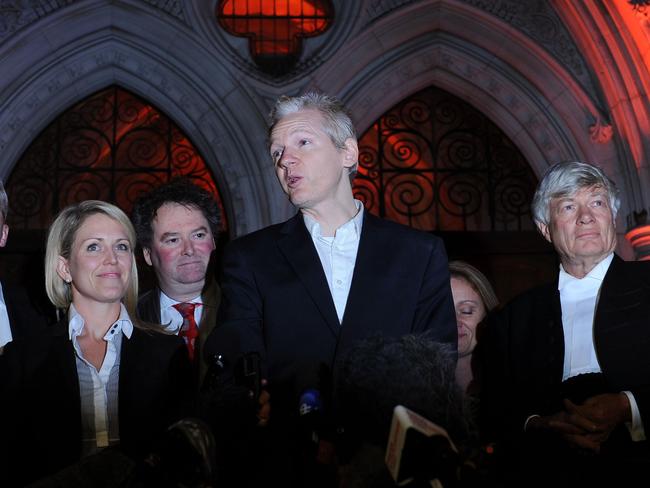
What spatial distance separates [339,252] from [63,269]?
938mm

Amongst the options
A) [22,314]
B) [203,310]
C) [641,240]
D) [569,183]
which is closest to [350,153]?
[569,183]

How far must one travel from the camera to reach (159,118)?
6.71 meters

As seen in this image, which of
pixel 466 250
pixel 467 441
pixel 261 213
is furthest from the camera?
pixel 466 250

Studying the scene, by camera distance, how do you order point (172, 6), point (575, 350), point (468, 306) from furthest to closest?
point (172, 6), point (468, 306), point (575, 350)

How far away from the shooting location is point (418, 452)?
1315 mm

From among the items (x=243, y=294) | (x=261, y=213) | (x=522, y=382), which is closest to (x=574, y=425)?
(x=522, y=382)

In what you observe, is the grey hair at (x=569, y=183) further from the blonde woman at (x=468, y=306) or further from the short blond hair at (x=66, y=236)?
the short blond hair at (x=66, y=236)

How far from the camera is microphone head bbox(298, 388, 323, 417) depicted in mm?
1680

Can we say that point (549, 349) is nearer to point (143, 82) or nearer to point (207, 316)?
point (207, 316)

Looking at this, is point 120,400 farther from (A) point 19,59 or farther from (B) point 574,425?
(A) point 19,59

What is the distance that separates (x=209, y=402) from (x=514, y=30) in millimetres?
5463

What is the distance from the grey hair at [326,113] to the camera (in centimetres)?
270

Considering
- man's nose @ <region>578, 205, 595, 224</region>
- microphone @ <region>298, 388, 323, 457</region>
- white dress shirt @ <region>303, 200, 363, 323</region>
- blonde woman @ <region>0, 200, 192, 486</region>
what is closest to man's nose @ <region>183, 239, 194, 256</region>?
blonde woman @ <region>0, 200, 192, 486</region>

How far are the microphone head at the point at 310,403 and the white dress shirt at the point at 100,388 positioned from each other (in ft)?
3.68
